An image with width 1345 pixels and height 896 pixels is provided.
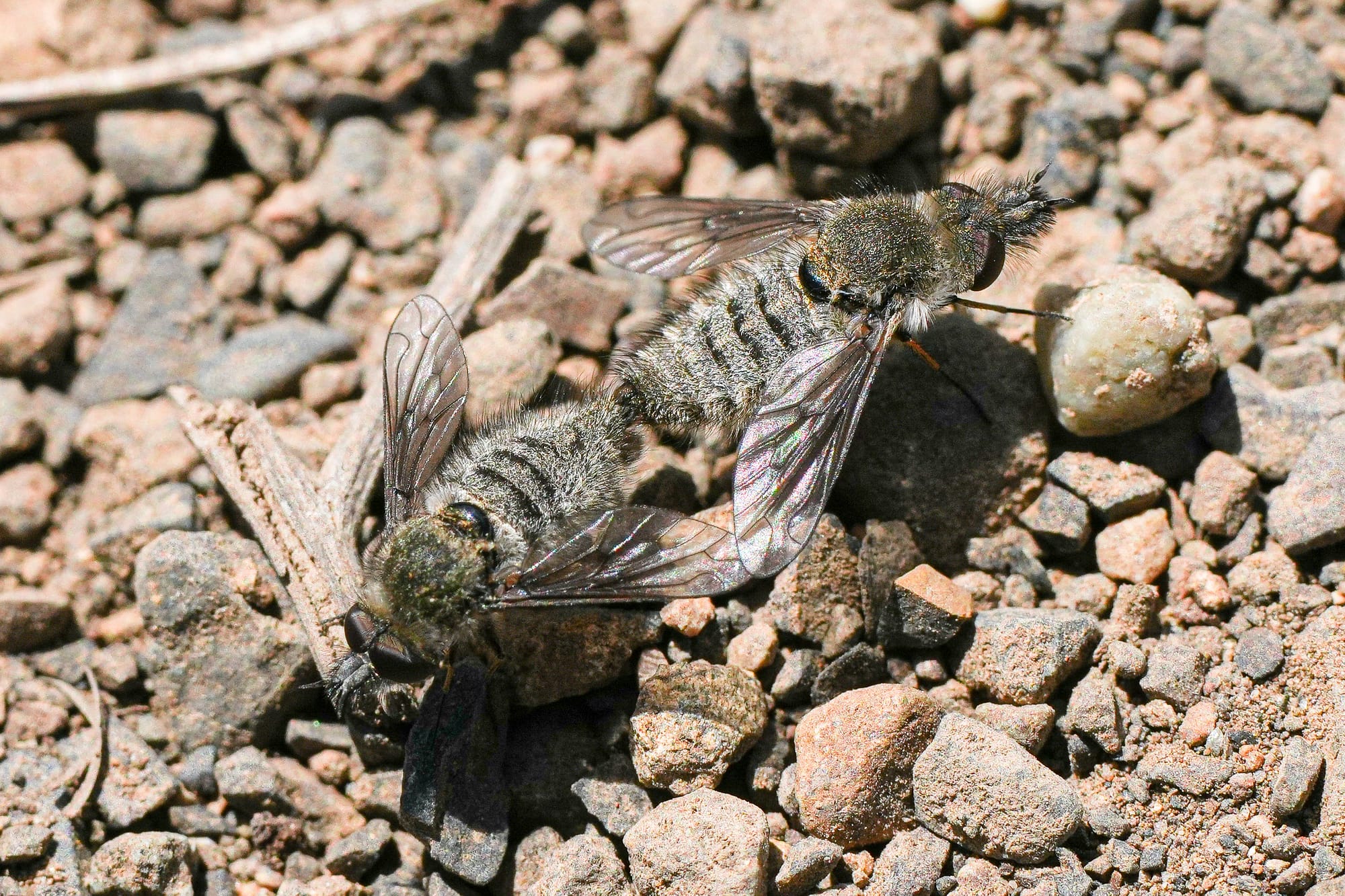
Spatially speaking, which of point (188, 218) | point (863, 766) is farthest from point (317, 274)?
point (863, 766)

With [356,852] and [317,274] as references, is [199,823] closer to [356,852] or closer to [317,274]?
[356,852]

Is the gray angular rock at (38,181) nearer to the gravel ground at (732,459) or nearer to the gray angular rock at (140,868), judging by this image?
the gravel ground at (732,459)

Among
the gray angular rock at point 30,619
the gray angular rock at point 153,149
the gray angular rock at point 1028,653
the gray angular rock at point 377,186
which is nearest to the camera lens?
the gray angular rock at point 1028,653

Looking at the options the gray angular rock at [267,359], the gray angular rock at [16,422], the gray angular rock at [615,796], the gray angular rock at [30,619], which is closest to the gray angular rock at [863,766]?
the gray angular rock at [615,796]

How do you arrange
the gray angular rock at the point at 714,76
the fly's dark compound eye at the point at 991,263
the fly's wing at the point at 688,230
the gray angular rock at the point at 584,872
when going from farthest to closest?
the gray angular rock at the point at 714,76 → the fly's wing at the point at 688,230 → the fly's dark compound eye at the point at 991,263 → the gray angular rock at the point at 584,872

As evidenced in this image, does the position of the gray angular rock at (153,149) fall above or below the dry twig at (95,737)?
above

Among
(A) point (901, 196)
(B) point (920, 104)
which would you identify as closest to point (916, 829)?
(A) point (901, 196)
